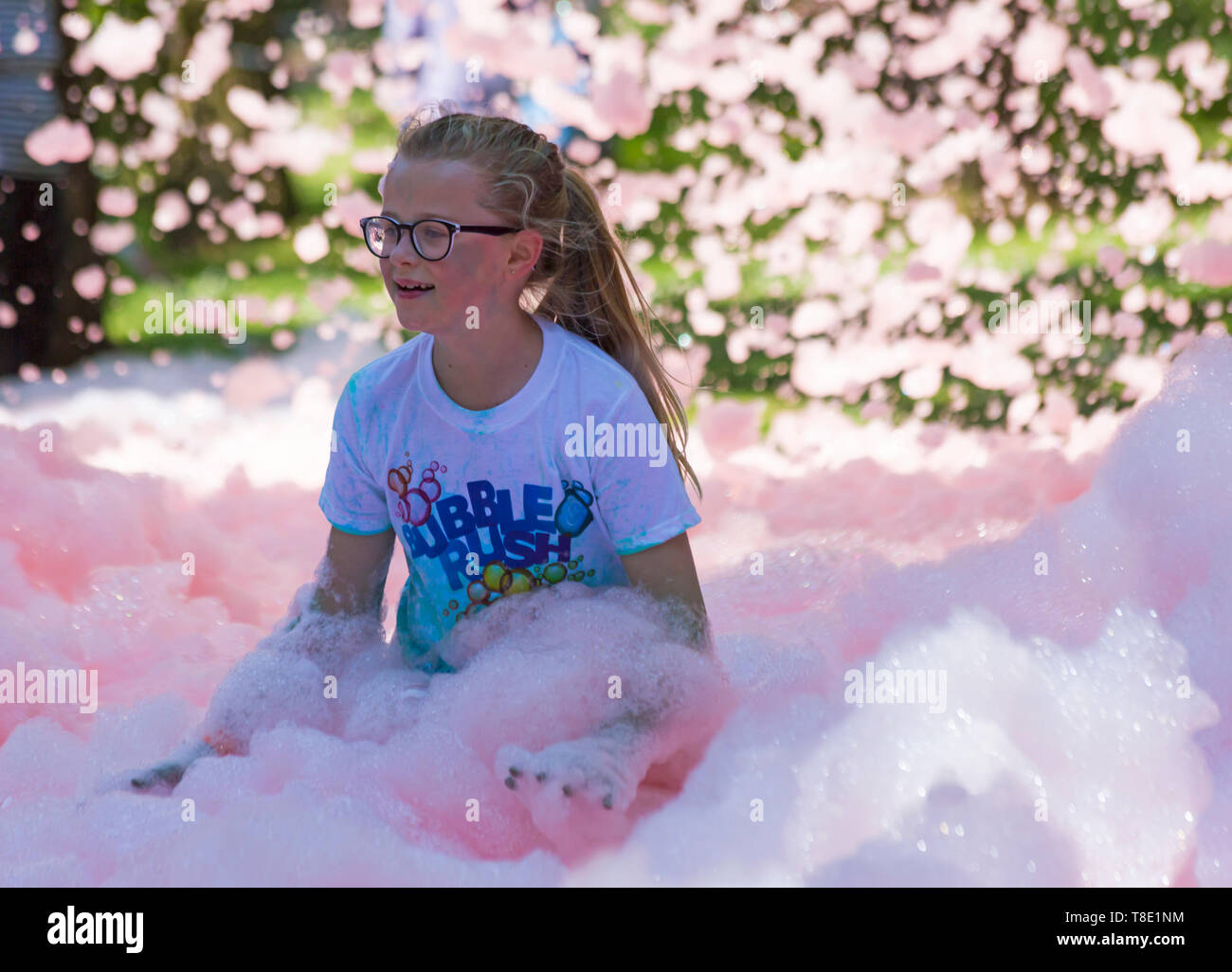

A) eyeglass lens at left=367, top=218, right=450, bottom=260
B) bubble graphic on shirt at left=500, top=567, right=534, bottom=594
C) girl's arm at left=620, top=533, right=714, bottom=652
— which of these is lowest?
girl's arm at left=620, top=533, right=714, bottom=652

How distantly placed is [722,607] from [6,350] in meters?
A: 1.76

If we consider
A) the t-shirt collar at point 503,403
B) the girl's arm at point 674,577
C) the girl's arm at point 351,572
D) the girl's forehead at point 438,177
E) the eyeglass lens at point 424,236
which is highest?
the girl's forehead at point 438,177

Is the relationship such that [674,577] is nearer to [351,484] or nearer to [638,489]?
[638,489]

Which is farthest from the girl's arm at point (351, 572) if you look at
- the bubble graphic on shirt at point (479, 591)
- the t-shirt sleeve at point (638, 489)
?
the t-shirt sleeve at point (638, 489)

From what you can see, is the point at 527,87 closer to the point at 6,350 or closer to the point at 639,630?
the point at 6,350

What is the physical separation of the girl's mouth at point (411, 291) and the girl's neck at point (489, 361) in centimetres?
5

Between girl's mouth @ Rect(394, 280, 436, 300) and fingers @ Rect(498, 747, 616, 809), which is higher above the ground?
girl's mouth @ Rect(394, 280, 436, 300)

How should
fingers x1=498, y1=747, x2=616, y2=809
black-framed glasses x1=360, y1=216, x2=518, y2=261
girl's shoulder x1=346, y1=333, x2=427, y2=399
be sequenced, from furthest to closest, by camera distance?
girl's shoulder x1=346, y1=333, x2=427, y2=399 → black-framed glasses x1=360, y1=216, x2=518, y2=261 → fingers x1=498, y1=747, x2=616, y2=809

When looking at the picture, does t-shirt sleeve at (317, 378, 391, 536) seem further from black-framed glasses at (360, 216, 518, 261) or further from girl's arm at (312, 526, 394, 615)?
black-framed glasses at (360, 216, 518, 261)

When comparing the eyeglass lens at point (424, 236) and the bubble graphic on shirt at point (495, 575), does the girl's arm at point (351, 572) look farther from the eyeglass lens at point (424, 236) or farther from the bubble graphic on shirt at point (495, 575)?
the eyeglass lens at point (424, 236)

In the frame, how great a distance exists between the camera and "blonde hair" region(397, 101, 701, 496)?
1.27 m

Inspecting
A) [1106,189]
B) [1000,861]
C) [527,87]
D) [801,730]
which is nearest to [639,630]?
[801,730]

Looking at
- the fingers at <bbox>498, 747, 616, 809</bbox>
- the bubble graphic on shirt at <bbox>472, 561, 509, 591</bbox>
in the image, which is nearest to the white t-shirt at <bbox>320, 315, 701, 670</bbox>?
the bubble graphic on shirt at <bbox>472, 561, 509, 591</bbox>

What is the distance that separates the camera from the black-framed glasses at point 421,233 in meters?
1.25
